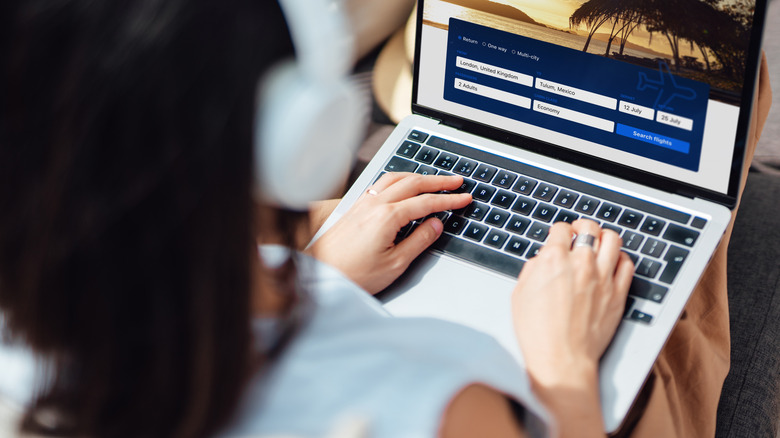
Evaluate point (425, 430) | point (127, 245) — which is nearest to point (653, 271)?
point (425, 430)

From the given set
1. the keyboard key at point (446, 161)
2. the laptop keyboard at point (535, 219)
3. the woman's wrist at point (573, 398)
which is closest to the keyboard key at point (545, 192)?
the laptop keyboard at point (535, 219)

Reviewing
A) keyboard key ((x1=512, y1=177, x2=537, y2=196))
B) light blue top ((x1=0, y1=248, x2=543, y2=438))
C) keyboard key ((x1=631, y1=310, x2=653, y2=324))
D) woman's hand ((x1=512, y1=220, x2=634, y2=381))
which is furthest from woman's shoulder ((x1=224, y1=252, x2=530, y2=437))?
keyboard key ((x1=512, y1=177, x2=537, y2=196))

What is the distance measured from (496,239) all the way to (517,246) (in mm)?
24

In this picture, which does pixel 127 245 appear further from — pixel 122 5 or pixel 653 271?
pixel 653 271

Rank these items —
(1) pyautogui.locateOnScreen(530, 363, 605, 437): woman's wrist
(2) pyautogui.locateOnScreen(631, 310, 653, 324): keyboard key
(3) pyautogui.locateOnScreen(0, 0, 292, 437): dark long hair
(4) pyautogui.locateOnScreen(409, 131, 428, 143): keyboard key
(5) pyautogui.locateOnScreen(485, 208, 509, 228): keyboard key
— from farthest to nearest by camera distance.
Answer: (4) pyautogui.locateOnScreen(409, 131, 428, 143): keyboard key
(5) pyautogui.locateOnScreen(485, 208, 509, 228): keyboard key
(2) pyautogui.locateOnScreen(631, 310, 653, 324): keyboard key
(1) pyautogui.locateOnScreen(530, 363, 605, 437): woman's wrist
(3) pyautogui.locateOnScreen(0, 0, 292, 437): dark long hair

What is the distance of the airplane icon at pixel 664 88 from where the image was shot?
0.70m

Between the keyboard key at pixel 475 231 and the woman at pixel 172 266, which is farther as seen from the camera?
the keyboard key at pixel 475 231

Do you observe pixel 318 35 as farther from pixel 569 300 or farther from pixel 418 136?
pixel 418 136

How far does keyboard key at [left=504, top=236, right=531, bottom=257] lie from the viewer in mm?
735

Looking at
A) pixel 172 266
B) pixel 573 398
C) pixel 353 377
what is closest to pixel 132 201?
pixel 172 266

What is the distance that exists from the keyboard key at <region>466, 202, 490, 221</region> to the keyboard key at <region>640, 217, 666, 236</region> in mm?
162

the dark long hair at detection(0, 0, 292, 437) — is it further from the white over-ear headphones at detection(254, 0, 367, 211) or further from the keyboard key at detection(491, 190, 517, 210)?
the keyboard key at detection(491, 190, 517, 210)

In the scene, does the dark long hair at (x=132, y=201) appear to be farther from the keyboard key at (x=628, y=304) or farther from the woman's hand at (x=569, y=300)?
the keyboard key at (x=628, y=304)

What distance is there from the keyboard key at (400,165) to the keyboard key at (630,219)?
Answer: 0.24m
